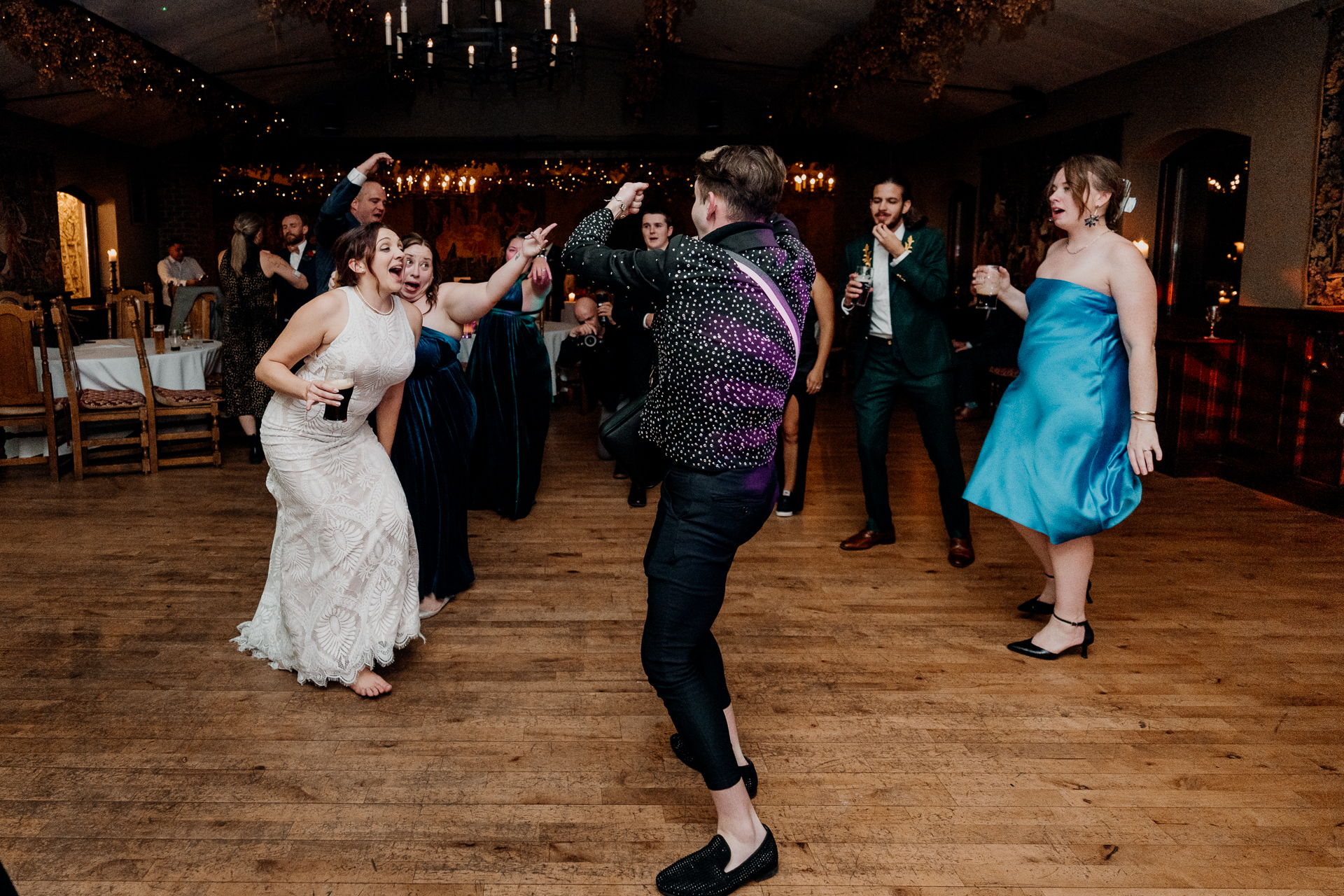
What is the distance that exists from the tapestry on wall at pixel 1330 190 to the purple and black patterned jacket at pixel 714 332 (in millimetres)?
4858

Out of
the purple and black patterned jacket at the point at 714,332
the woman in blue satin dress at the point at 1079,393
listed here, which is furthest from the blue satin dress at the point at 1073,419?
the purple and black patterned jacket at the point at 714,332

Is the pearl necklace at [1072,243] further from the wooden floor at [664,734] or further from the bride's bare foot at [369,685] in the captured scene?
the bride's bare foot at [369,685]

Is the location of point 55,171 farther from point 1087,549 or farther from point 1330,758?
point 1330,758

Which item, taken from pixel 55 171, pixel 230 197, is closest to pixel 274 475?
pixel 55 171

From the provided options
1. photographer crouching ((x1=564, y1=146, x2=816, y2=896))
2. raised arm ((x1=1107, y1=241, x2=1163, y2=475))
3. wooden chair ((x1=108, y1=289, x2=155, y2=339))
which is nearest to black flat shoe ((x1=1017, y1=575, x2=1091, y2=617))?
raised arm ((x1=1107, y1=241, x2=1163, y2=475))

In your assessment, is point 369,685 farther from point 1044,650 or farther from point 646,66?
point 646,66

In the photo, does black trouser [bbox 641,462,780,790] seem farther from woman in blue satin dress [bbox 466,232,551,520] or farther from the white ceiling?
the white ceiling

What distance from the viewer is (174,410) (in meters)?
6.04

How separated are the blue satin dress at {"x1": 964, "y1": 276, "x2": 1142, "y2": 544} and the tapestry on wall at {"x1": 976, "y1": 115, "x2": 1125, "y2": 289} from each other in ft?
17.1

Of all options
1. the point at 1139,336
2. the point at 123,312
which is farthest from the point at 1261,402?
the point at 123,312

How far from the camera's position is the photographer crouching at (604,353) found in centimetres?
508

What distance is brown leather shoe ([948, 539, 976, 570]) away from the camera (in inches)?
161

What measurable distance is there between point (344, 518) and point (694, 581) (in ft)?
4.50

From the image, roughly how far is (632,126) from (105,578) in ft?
37.6
